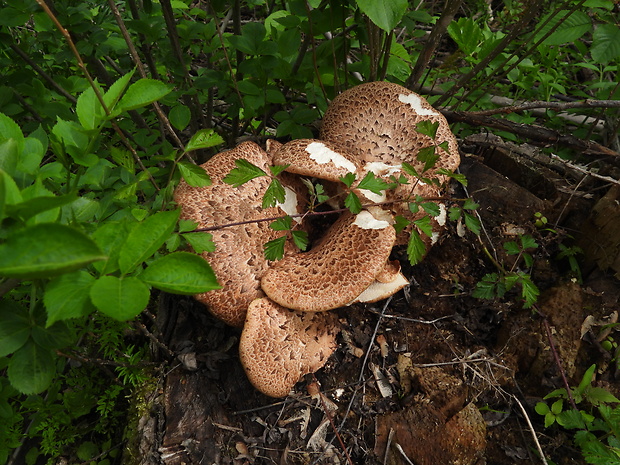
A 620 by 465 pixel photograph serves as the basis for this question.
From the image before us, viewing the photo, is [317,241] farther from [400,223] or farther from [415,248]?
[415,248]

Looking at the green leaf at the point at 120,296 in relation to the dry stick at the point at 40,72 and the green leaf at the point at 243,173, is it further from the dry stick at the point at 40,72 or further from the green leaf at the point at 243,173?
the dry stick at the point at 40,72

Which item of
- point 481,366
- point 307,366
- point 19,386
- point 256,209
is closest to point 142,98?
point 19,386

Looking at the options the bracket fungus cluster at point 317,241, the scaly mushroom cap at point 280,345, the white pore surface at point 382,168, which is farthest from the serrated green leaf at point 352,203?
the scaly mushroom cap at point 280,345

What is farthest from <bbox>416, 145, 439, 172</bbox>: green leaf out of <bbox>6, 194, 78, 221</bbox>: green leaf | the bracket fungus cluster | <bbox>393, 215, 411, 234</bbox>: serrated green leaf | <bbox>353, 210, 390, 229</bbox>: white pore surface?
<bbox>6, 194, 78, 221</bbox>: green leaf

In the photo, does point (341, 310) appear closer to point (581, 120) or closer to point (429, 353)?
point (429, 353)

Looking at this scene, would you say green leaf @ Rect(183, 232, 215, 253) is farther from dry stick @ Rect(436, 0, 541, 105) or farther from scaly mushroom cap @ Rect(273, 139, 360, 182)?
dry stick @ Rect(436, 0, 541, 105)

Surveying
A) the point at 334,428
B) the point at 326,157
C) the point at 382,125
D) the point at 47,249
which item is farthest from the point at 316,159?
the point at 47,249
